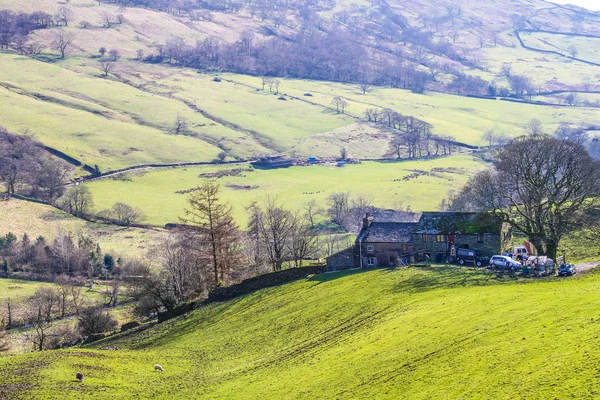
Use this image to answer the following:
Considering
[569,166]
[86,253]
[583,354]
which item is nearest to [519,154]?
[569,166]

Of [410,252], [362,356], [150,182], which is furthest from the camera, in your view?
[150,182]

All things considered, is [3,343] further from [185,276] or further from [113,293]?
[113,293]

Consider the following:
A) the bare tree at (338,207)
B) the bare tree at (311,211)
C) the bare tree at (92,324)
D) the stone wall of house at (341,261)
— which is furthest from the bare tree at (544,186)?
the bare tree at (311,211)

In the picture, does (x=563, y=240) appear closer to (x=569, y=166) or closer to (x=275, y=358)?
(x=569, y=166)

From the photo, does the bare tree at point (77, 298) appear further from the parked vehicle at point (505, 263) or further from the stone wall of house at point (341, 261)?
the parked vehicle at point (505, 263)

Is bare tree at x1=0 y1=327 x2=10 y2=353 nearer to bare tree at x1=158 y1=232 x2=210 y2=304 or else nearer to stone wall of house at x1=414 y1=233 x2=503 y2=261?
bare tree at x1=158 y1=232 x2=210 y2=304
